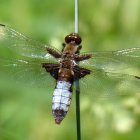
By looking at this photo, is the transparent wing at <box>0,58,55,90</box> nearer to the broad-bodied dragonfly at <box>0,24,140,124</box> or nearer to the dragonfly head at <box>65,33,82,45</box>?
the broad-bodied dragonfly at <box>0,24,140,124</box>

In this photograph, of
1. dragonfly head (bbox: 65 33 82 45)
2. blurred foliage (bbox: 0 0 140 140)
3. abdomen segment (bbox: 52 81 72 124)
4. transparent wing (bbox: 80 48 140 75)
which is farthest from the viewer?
blurred foliage (bbox: 0 0 140 140)

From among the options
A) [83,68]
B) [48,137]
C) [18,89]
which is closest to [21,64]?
[83,68]

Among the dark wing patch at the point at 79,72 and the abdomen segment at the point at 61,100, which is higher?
the dark wing patch at the point at 79,72

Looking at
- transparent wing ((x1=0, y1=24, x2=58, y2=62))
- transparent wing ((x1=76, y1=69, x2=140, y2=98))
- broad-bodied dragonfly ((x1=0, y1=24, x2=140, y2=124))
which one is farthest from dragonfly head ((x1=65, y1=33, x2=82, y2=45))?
transparent wing ((x1=76, y1=69, x2=140, y2=98))

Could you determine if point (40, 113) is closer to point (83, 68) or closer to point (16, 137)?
point (16, 137)

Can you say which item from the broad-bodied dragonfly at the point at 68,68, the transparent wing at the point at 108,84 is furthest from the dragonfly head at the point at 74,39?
the transparent wing at the point at 108,84

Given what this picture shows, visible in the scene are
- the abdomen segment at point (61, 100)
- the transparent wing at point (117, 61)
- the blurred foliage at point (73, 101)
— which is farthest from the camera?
the blurred foliage at point (73, 101)

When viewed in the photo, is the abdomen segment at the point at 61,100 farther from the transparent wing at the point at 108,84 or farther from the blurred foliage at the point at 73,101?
the blurred foliage at the point at 73,101
